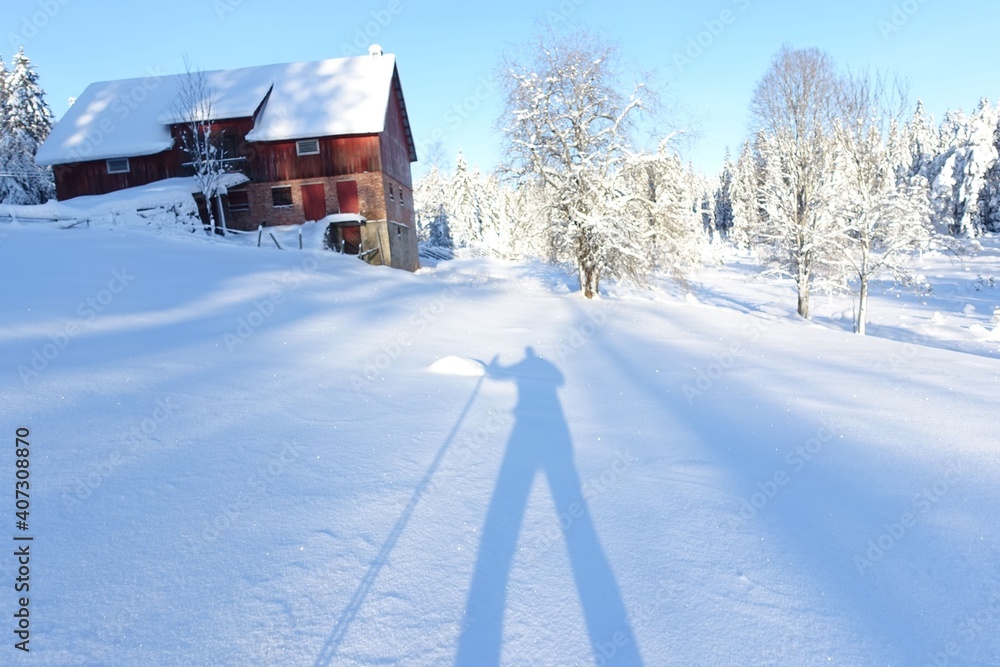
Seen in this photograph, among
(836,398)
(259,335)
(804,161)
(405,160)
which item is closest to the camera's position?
(836,398)

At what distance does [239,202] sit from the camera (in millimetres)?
26016

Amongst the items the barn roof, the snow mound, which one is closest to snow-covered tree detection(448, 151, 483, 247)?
the barn roof

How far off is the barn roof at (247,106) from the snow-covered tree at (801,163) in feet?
55.3

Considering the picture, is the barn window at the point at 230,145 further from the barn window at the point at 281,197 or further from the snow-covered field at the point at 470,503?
the snow-covered field at the point at 470,503

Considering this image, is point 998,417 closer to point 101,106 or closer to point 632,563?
point 632,563

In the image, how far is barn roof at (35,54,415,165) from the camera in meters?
25.0

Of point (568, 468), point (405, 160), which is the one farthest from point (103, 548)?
point (405, 160)

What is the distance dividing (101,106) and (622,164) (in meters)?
26.6

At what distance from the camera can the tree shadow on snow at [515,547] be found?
9.14 ft

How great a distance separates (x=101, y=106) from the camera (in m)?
27.4
